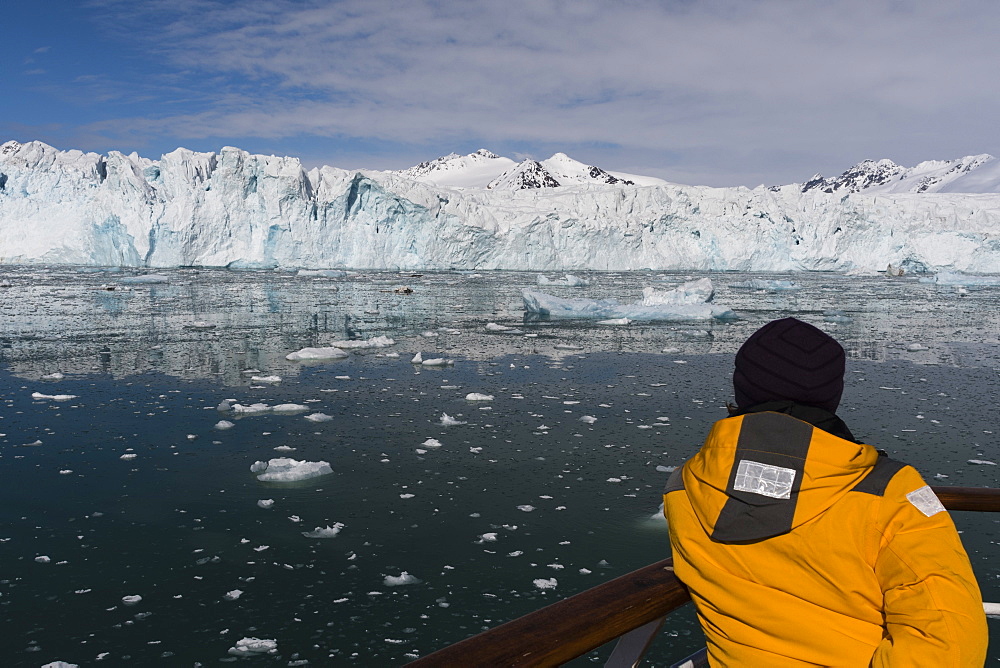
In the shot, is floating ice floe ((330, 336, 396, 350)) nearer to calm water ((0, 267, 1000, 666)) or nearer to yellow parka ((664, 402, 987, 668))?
calm water ((0, 267, 1000, 666))

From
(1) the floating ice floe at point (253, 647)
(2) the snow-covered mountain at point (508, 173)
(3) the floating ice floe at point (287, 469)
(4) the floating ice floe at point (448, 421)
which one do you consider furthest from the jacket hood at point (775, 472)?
(2) the snow-covered mountain at point (508, 173)

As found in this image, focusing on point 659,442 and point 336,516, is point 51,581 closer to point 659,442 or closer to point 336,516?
point 336,516

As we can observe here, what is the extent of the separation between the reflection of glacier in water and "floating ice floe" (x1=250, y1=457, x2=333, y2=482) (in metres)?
3.20

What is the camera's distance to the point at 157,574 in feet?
11.3

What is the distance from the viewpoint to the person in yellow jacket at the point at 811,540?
1000 millimetres

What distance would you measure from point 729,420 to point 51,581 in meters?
3.48

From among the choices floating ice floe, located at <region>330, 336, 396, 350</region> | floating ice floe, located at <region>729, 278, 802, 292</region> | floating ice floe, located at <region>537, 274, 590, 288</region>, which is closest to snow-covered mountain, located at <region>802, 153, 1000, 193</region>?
floating ice floe, located at <region>729, 278, 802, 292</region>

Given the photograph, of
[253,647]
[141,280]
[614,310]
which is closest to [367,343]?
[614,310]

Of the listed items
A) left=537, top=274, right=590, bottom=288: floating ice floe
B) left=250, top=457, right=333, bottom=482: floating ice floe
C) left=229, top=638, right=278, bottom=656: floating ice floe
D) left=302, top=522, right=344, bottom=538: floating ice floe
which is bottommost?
left=229, top=638, right=278, bottom=656: floating ice floe

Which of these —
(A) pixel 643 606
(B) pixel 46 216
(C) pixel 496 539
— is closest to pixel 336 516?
(C) pixel 496 539

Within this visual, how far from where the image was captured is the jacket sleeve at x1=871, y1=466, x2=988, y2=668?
3.18 ft

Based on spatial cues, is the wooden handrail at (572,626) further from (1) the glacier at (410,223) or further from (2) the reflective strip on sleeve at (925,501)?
(1) the glacier at (410,223)

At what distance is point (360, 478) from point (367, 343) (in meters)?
5.92

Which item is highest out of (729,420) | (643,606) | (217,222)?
(217,222)
